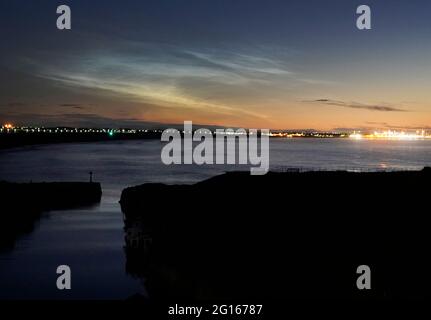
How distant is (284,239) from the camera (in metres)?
17.0

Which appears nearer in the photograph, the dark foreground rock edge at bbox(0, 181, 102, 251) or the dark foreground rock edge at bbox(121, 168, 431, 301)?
the dark foreground rock edge at bbox(121, 168, 431, 301)

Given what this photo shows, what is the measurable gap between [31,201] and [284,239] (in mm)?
24810

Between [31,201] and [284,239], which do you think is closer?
[284,239]

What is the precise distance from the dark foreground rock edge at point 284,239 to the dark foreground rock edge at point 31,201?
744 centimetres

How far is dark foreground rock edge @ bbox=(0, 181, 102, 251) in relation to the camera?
94.1ft

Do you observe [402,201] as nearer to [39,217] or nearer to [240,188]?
[240,188]

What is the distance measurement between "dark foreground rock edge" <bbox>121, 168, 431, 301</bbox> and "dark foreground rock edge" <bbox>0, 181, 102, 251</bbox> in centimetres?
744

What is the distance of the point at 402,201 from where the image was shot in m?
21.2

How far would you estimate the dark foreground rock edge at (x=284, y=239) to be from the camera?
13.2 m

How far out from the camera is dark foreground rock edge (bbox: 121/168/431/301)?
13.2 m

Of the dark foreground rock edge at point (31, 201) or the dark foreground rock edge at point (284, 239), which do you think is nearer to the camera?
the dark foreground rock edge at point (284, 239)

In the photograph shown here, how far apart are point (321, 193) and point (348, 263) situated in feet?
31.3

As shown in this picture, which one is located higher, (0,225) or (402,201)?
(402,201)
